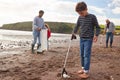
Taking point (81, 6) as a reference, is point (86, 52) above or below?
below

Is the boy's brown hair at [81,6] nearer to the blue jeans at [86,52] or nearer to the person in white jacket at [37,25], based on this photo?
the blue jeans at [86,52]

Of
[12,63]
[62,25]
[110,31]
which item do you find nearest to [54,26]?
[62,25]

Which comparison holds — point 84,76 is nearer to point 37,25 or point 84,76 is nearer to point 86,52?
point 86,52

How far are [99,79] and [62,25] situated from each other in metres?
115

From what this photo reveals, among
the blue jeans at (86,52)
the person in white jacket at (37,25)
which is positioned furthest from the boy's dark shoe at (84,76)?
the person in white jacket at (37,25)

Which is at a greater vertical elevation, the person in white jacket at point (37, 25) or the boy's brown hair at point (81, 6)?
the boy's brown hair at point (81, 6)

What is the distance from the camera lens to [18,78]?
956cm

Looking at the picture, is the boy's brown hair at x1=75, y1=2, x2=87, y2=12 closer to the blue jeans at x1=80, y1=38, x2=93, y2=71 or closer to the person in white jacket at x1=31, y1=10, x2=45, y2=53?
the blue jeans at x1=80, y1=38, x2=93, y2=71

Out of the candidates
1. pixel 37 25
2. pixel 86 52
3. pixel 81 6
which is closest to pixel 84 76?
pixel 86 52

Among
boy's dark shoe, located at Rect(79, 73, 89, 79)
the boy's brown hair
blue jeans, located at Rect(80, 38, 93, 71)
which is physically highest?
the boy's brown hair

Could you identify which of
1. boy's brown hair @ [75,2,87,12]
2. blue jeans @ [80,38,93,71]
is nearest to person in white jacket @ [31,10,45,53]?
blue jeans @ [80,38,93,71]

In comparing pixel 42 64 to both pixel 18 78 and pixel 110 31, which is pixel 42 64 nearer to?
pixel 18 78

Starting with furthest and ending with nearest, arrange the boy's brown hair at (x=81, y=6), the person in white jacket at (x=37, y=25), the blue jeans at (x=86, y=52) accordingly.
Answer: the person in white jacket at (x=37, y=25)
the blue jeans at (x=86, y=52)
the boy's brown hair at (x=81, y=6)

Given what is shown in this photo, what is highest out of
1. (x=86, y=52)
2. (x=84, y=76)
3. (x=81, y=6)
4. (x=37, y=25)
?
(x=81, y=6)
